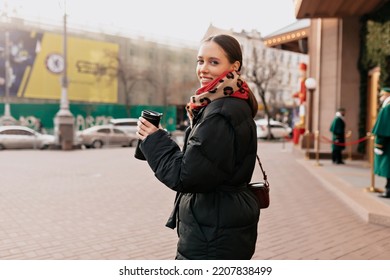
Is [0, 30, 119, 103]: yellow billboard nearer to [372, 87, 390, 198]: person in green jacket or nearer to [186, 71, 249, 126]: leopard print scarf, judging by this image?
[372, 87, 390, 198]: person in green jacket

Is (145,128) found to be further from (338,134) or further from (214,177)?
(338,134)

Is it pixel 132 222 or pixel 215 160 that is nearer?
pixel 215 160

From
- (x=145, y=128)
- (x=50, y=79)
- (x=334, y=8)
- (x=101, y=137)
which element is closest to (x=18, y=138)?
(x=101, y=137)

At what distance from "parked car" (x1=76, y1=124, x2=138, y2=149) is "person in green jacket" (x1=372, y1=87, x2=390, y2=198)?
13.4m

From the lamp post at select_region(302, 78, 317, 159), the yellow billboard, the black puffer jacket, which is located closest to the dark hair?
the black puffer jacket

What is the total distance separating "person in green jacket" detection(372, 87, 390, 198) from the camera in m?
5.82

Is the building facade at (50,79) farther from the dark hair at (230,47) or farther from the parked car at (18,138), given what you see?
the dark hair at (230,47)

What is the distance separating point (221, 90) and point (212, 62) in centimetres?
16

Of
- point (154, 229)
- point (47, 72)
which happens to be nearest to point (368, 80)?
point (154, 229)

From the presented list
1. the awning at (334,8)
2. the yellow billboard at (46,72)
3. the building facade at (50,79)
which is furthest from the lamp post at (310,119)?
the yellow billboard at (46,72)

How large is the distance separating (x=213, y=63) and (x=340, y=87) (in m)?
11.2

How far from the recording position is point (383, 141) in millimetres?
5965

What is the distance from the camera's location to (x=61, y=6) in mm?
3527
